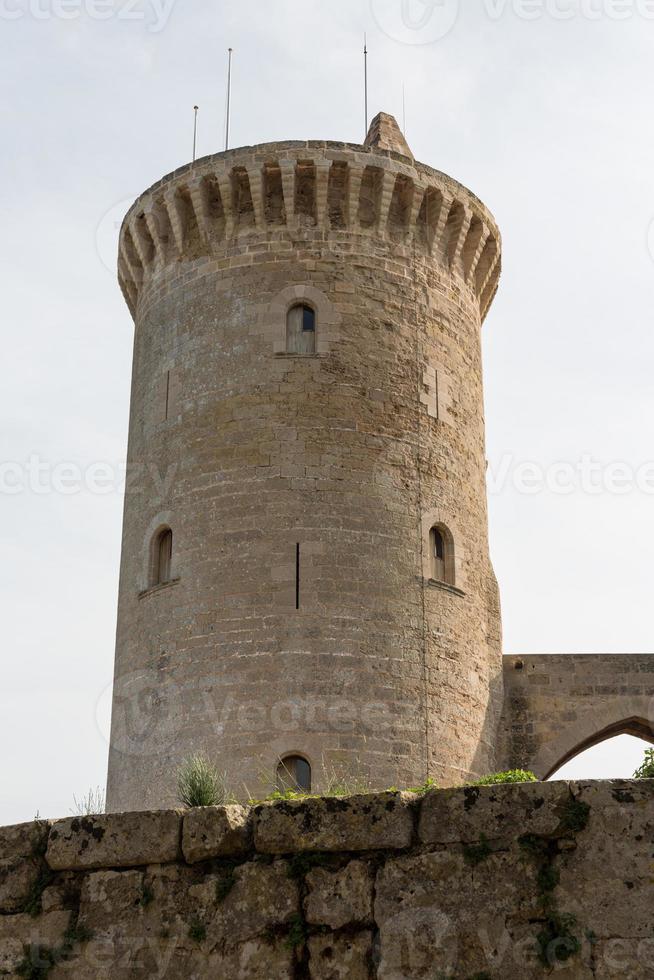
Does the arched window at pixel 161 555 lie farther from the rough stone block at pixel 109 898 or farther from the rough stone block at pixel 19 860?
the rough stone block at pixel 109 898

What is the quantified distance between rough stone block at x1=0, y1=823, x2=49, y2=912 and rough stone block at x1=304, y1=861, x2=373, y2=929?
156 centimetres

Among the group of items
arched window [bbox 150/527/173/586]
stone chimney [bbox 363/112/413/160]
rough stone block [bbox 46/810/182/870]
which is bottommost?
rough stone block [bbox 46/810/182/870]

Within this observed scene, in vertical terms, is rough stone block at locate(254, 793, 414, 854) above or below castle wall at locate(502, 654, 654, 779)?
below

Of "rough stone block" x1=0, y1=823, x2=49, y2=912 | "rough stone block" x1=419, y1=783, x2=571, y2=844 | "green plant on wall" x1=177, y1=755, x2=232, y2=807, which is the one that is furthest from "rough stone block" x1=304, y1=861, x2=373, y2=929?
"green plant on wall" x1=177, y1=755, x2=232, y2=807

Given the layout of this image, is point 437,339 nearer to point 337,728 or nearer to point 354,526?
point 354,526

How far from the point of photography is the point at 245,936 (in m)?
6.81

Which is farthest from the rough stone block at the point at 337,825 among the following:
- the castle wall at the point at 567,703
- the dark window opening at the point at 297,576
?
the castle wall at the point at 567,703

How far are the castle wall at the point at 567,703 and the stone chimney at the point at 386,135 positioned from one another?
26.7ft

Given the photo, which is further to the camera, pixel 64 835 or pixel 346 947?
pixel 64 835

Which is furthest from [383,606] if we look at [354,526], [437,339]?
[437,339]

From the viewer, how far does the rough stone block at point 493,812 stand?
6.62m

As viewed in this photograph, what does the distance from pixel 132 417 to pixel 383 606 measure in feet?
16.5

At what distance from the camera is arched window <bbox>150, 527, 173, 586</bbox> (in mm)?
16734

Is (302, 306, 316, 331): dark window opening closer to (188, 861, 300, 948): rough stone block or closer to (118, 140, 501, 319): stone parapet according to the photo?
(118, 140, 501, 319): stone parapet
